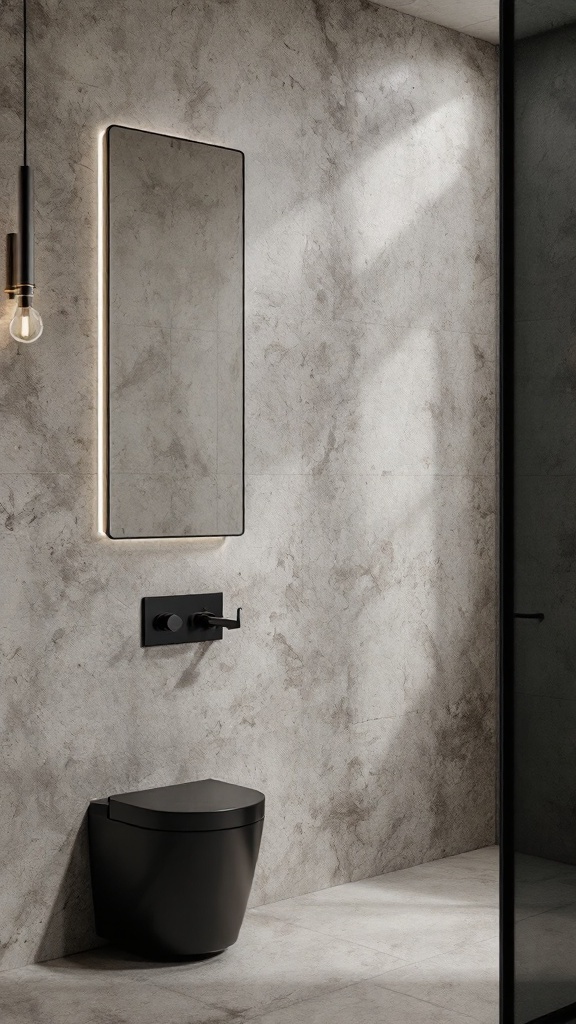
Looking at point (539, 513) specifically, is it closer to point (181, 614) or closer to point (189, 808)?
point (189, 808)

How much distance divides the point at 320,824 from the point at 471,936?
632mm

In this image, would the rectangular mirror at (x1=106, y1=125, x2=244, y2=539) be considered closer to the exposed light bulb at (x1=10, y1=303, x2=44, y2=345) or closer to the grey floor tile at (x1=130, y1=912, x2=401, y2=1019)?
the exposed light bulb at (x1=10, y1=303, x2=44, y2=345)

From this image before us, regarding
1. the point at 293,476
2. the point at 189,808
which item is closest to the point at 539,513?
the point at 189,808

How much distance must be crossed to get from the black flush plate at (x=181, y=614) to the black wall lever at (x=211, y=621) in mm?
11

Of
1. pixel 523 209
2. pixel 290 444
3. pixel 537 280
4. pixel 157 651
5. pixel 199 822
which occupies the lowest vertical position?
pixel 199 822

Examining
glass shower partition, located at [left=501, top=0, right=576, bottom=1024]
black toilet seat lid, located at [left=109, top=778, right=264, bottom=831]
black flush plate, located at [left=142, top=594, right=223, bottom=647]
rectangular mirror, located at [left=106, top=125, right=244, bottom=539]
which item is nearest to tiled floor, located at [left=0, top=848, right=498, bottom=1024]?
black toilet seat lid, located at [left=109, top=778, right=264, bottom=831]

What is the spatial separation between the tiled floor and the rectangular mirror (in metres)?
1.14

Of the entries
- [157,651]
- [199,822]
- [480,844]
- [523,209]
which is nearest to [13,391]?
[157,651]

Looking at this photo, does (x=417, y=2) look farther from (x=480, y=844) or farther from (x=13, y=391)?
(x=480, y=844)

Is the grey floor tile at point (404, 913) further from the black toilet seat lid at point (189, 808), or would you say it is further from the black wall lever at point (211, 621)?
the black wall lever at point (211, 621)

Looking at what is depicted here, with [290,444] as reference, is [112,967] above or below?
below

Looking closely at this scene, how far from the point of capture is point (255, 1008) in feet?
8.98

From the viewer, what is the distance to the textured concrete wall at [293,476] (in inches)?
120

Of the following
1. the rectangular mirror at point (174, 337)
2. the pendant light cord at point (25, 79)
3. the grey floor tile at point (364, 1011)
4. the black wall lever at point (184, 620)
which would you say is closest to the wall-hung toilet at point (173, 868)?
the grey floor tile at point (364, 1011)
